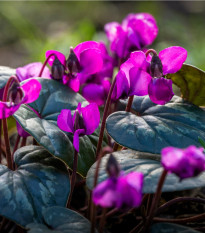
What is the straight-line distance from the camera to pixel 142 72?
1.01 metres

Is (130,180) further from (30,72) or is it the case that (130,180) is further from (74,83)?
(30,72)

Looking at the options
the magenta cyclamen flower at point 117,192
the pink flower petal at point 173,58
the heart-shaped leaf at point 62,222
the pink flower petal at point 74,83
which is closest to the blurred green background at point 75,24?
the pink flower petal at point 74,83

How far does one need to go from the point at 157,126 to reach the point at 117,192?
37cm

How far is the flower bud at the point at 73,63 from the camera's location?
1101 mm

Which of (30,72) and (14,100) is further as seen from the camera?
(30,72)

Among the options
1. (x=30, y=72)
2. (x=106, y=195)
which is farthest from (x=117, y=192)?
(x=30, y=72)

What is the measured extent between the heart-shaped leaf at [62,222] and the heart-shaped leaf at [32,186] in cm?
5

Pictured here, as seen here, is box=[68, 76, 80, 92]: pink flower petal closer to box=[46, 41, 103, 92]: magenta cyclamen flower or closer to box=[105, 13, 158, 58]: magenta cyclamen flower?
box=[46, 41, 103, 92]: magenta cyclamen flower

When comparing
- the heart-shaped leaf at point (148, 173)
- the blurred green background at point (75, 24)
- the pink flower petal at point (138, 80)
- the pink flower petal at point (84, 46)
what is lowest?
the blurred green background at point (75, 24)

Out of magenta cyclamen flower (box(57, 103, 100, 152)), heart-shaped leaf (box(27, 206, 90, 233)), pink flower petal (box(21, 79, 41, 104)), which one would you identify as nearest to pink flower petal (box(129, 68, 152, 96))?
magenta cyclamen flower (box(57, 103, 100, 152))

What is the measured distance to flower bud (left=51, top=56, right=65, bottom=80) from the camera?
3.75ft

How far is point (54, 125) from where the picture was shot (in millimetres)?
1064

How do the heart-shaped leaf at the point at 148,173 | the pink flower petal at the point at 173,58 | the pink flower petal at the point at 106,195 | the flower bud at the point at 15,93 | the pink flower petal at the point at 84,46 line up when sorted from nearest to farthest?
the pink flower petal at the point at 106,195, the heart-shaped leaf at the point at 148,173, the flower bud at the point at 15,93, the pink flower petal at the point at 173,58, the pink flower petal at the point at 84,46

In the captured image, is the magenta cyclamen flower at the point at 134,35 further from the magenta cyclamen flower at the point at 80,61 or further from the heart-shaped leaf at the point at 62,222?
the heart-shaped leaf at the point at 62,222
